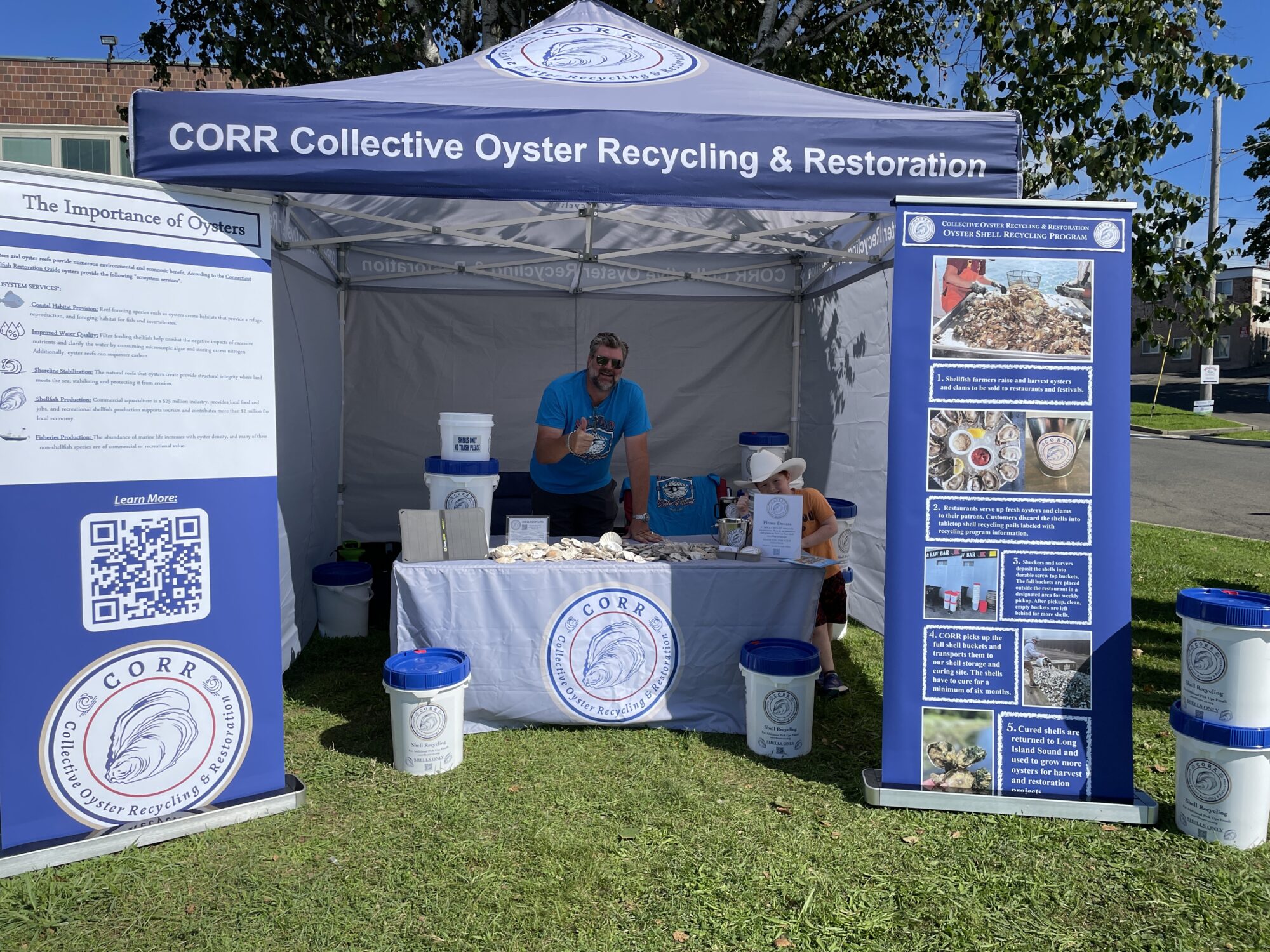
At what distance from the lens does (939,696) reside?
289 centimetres

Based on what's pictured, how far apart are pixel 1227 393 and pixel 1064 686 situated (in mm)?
33401

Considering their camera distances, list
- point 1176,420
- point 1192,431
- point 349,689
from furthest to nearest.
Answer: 1. point 1176,420
2. point 1192,431
3. point 349,689

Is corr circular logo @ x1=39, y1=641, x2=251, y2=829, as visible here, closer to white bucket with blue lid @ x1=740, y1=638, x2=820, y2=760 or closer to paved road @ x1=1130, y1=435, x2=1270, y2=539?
white bucket with blue lid @ x1=740, y1=638, x2=820, y2=760

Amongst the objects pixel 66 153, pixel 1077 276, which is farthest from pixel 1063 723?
pixel 66 153

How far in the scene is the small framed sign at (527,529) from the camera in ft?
12.3

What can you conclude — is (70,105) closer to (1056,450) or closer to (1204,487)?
(1056,450)

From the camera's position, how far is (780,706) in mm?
3248

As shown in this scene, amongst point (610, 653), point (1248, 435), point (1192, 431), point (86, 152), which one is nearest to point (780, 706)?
point (610, 653)

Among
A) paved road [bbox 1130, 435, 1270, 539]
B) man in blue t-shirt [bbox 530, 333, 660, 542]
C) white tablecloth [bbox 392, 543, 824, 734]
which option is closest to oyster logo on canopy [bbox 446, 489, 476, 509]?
man in blue t-shirt [bbox 530, 333, 660, 542]

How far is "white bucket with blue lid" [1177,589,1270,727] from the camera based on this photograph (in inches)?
99.1

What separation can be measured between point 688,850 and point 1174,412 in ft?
89.0

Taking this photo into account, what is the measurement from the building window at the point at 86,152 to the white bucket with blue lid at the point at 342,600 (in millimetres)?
14684

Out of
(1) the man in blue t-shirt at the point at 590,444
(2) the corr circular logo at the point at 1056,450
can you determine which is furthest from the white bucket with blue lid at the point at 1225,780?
(1) the man in blue t-shirt at the point at 590,444

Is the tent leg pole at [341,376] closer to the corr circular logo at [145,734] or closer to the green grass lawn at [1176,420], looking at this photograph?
the corr circular logo at [145,734]
